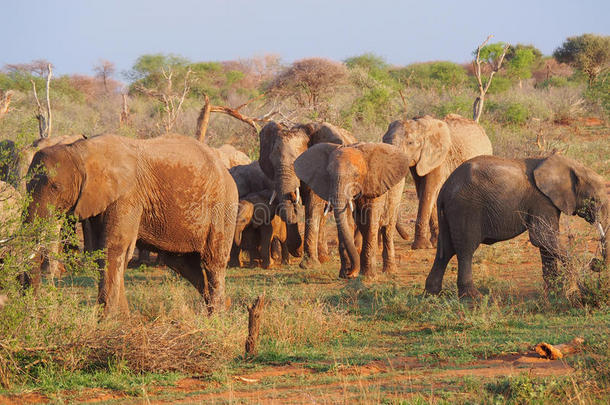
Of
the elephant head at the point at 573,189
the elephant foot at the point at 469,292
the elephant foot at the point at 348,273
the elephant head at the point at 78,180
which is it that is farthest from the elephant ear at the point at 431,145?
the elephant head at the point at 78,180

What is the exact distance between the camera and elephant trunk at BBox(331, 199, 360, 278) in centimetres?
1023

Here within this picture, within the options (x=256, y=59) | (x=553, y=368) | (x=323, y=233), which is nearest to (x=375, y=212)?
(x=323, y=233)

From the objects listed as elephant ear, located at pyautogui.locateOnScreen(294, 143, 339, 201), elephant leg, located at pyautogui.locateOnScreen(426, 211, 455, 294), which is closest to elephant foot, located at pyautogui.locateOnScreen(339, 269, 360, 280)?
elephant ear, located at pyautogui.locateOnScreen(294, 143, 339, 201)

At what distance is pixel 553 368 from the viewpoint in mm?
5945

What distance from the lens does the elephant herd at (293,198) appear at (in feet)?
24.2

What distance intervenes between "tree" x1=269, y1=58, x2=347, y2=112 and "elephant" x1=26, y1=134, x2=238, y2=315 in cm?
1682

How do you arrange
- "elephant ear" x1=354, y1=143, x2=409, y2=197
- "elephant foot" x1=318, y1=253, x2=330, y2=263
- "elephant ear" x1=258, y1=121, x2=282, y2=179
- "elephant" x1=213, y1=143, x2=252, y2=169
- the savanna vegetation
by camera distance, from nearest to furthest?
the savanna vegetation, "elephant ear" x1=354, y1=143, x2=409, y2=197, "elephant foot" x1=318, y1=253, x2=330, y2=263, "elephant ear" x1=258, y1=121, x2=282, y2=179, "elephant" x1=213, y1=143, x2=252, y2=169

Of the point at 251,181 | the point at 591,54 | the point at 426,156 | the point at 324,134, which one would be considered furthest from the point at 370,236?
the point at 591,54

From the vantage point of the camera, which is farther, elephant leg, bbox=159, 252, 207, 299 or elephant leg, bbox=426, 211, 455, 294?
elephant leg, bbox=426, 211, 455, 294

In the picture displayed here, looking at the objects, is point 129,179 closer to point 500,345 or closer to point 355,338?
point 355,338

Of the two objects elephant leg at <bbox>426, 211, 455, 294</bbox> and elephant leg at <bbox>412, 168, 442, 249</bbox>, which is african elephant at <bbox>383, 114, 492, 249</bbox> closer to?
elephant leg at <bbox>412, 168, 442, 249</bbox>

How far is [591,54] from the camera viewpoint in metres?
34.7

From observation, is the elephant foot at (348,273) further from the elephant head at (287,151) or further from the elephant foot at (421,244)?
the elephant foot at (421,244)

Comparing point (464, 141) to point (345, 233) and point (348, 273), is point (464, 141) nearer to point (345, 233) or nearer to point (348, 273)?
point (348, 273)
